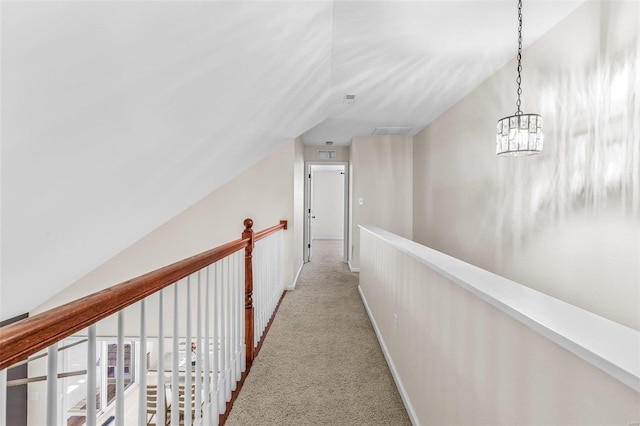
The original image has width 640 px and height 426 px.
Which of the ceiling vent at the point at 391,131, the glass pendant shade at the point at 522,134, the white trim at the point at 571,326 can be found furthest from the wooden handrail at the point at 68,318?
the ceiling vent at the point at 391,131

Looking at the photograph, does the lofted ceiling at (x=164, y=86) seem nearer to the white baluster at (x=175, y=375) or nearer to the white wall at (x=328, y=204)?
the white baluster at (x=175, y=375)

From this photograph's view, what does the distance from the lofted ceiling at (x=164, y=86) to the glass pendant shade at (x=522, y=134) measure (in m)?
0.71

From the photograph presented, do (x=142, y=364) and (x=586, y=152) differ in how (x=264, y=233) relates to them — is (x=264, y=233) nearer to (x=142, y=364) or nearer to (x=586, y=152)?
(x=142, y=364)

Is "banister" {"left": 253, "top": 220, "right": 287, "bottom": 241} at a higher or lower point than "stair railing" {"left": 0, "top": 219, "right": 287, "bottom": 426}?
higher

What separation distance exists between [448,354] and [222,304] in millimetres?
1195

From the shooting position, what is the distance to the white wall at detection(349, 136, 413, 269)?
5.43 metres

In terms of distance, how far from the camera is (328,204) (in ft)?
32.9

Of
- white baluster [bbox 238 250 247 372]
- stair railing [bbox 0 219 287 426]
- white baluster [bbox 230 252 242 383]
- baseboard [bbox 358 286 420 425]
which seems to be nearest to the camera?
stair railing [bbox 0 219 287 426]

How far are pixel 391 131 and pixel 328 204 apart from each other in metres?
5.18

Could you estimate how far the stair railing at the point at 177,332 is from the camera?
62 centimetres

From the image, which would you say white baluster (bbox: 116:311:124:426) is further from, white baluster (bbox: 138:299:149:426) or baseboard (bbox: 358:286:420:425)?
baseboard (bbox: 358:286:420:425)

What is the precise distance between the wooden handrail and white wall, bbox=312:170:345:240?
889cm

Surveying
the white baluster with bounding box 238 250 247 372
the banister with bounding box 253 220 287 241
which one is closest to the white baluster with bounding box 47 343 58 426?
the white baluster with bounding box 238 250 247 372

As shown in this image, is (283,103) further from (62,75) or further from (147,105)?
(62,75)
